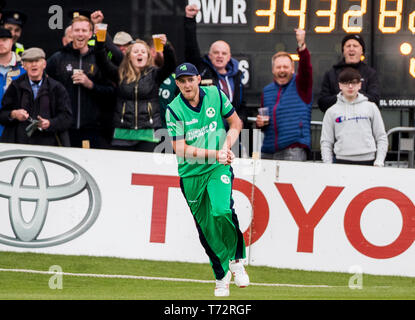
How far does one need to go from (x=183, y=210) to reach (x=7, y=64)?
3.66 metres

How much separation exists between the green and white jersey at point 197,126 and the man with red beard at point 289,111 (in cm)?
339

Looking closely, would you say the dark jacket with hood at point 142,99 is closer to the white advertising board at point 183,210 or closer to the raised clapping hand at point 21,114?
the white advertising board at point 183,210

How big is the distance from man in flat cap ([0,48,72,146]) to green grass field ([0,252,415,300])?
1.93 m

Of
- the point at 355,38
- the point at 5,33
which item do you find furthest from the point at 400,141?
the point at 5,33

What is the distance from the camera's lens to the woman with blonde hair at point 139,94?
564 inches

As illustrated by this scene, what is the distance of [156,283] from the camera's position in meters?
11.9

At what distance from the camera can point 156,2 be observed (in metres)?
15.3

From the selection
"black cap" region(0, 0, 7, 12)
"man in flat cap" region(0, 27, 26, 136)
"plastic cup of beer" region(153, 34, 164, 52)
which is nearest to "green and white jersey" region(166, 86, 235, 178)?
"plastic cup of beer" region(153, 34, 164, 52)

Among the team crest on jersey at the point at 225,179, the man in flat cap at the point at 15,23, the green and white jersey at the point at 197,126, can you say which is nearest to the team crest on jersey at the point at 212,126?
the green and white jersey at the point at 197,126

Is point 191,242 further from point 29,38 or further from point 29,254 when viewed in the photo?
point 29,38

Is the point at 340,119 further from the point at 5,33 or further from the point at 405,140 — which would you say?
the point at 5,33

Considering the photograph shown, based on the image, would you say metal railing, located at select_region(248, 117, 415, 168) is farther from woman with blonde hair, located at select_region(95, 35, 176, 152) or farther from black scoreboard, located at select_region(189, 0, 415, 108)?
woman with blonde hair, located at select_region(95, 35, 176, 152)

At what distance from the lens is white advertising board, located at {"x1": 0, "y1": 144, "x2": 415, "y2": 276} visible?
13.1 m

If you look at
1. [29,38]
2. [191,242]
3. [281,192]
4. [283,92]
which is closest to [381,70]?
[283,92]
